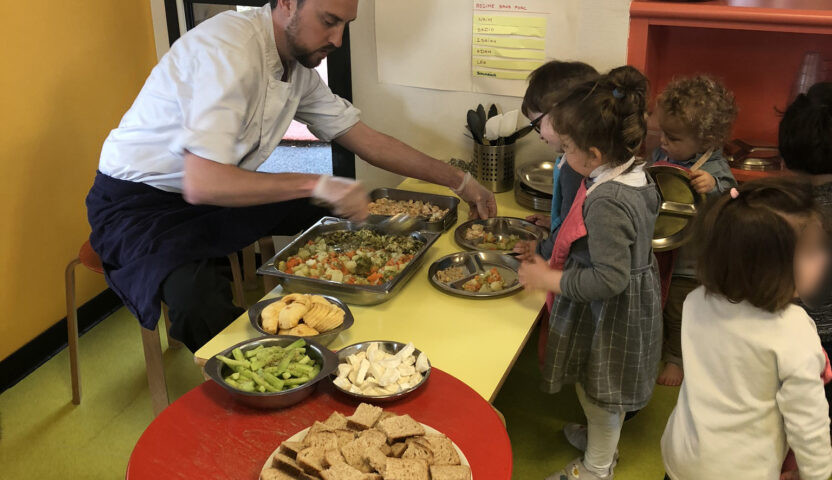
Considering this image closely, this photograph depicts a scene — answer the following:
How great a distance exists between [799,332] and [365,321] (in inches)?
37.8

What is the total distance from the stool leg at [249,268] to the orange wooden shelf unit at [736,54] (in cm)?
176

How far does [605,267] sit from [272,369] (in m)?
0.76

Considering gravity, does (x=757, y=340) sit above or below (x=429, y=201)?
above

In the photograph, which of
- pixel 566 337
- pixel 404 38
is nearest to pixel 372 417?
pixel 566 337

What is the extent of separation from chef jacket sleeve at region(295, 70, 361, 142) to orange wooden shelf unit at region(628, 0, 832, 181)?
0.97 metres


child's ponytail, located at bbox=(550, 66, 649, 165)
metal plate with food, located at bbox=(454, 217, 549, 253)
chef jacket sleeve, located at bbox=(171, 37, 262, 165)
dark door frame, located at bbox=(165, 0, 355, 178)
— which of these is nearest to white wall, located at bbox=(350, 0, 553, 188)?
dark door frame, located at bbox=(165, 0, 355, 178)

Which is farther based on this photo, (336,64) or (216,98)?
(336,64)

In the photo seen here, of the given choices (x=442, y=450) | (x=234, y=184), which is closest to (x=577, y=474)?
(x=442, y=450)

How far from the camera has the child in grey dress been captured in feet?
5.31

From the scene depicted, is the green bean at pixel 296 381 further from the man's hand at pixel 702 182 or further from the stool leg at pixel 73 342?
the stool leg at pixel 73 342

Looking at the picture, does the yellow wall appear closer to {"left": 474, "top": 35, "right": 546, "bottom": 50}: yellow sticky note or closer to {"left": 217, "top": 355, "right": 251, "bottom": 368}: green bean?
{"left": 474, "top": 35, "right": 546, "bottom": 50}: yellow sticky note

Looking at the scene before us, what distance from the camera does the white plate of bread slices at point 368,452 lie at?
1152 mm

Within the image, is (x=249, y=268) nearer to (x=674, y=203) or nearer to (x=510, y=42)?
(x=510, y=42)

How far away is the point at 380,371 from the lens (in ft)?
4.76
